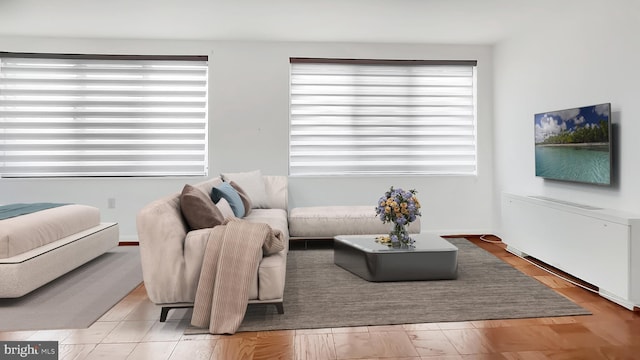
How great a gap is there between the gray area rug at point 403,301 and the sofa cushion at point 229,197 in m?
0.77

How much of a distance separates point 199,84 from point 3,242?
10.0ft

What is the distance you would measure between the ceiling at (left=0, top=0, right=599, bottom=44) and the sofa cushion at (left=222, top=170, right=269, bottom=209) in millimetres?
1755

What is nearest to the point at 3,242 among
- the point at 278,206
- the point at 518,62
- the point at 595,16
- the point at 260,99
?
the point at 278,206

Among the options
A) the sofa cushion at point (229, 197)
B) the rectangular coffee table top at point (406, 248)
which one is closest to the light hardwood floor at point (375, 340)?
the rectangular coffee table top at point (406, 248)

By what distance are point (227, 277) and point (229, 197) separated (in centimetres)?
146

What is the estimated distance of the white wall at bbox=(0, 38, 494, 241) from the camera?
16.7 feet

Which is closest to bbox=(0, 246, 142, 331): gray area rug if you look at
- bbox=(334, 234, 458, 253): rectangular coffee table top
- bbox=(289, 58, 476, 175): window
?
bbox=(334, 234, 458, 253): rectangular coffee table top

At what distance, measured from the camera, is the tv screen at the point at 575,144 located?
10.8 ft

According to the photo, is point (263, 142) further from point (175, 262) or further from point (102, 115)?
point (175, 262)

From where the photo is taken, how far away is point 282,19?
4371mm

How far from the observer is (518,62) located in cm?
481

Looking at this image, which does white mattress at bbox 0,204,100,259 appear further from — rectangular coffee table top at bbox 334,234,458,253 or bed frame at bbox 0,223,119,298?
rectangular coffee table top at bbox 334,234,458,253

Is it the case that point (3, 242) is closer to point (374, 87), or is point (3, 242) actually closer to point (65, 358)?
point (65, 358)

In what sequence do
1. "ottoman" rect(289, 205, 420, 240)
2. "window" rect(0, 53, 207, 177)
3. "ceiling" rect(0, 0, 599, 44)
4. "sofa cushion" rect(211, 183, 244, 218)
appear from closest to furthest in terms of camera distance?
"sofa cushion" rect(211, 183, 244, 218) → "ceiling" rect(0, 0, 599, 44) → "ottoman" rect(289, 205, 420, 240) → "window" rect(0, 53, 207, 177)
